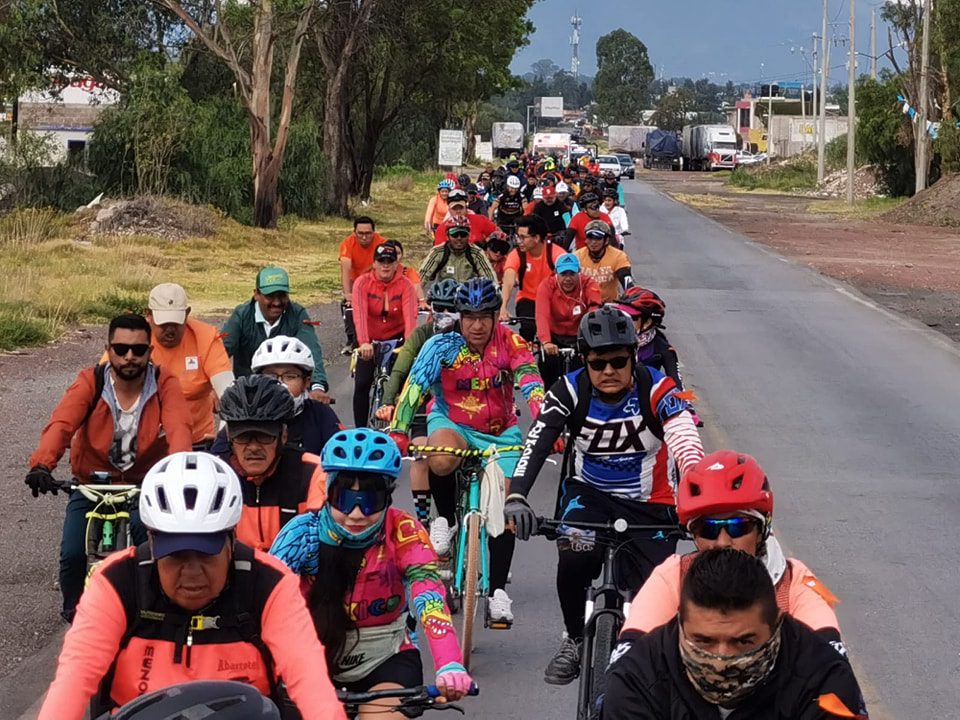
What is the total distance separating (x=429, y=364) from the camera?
9.18m

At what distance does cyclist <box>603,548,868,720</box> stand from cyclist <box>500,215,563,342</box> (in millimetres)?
11945

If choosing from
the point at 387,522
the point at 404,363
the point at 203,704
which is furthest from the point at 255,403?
the point at 203,704

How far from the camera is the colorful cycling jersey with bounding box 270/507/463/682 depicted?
18.0 feet

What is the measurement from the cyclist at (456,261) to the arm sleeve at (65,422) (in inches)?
289

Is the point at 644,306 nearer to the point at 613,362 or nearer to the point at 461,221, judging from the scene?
the point at 613,362

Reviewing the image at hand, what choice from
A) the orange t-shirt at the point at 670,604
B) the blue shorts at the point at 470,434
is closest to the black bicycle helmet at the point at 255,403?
the orange t-shirt at the point at 670,604

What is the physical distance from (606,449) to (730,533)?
86.5 inches

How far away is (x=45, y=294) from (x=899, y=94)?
54429mm

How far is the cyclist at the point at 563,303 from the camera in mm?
13516

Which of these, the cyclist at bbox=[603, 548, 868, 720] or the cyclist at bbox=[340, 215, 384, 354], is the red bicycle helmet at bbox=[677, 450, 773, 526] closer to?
the cyclist at bbox=[603, 548, 868, 720]

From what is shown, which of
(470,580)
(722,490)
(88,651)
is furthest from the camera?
(470,580)

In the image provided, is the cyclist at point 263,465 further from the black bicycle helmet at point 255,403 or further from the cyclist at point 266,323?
the cyclist at point 266,323

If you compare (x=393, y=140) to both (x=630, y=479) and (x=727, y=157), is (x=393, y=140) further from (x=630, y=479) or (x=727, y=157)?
(x=630, y=479)

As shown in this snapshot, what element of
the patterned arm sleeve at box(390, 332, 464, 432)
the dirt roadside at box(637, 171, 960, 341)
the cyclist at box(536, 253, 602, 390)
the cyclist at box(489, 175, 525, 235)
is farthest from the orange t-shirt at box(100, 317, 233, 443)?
the cyclist at box(489, 175, 525, 235)
